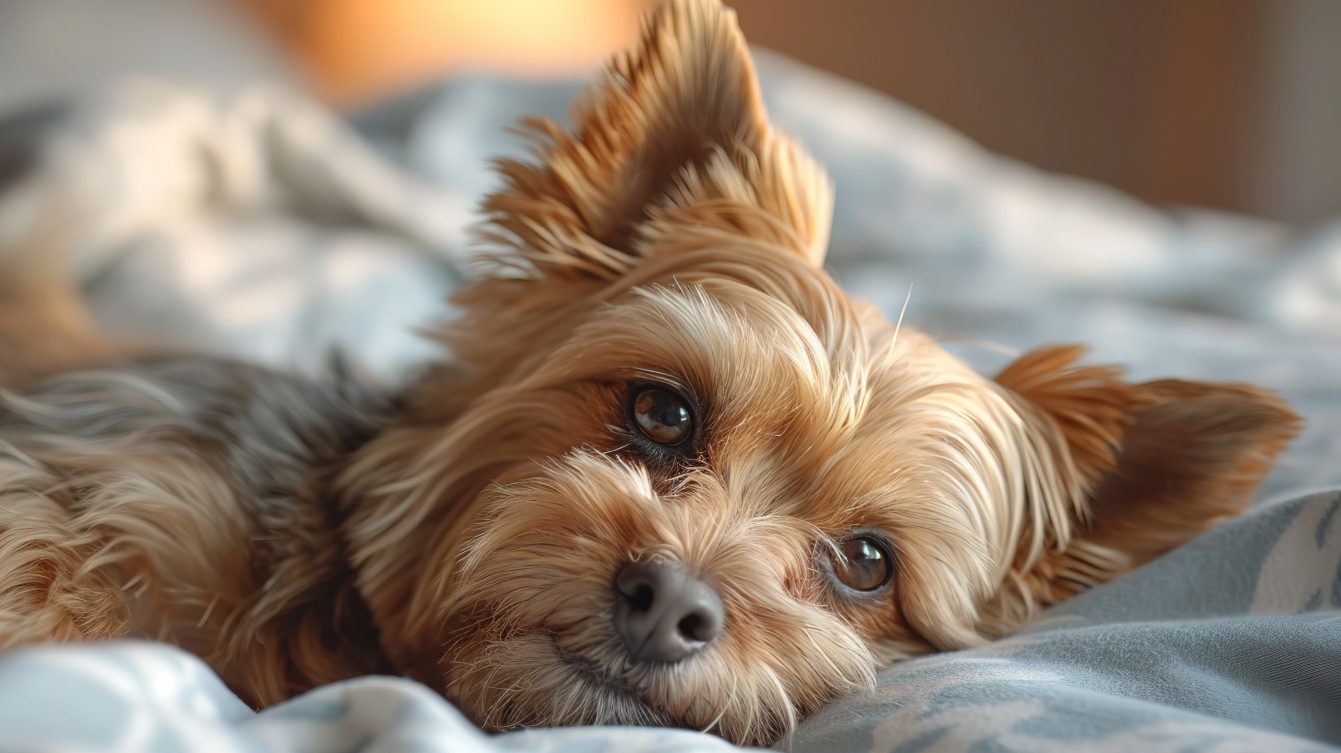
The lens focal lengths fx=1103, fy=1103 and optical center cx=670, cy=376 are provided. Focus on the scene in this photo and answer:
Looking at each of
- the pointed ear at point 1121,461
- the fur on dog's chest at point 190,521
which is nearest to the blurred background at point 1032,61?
the fur on dog's chest at point 190,521

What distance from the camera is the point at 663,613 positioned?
1364mm

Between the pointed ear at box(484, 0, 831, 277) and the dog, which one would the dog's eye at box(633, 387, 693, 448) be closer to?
the dog

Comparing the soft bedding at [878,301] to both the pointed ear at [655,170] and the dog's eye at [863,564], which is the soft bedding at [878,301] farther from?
the pointed ear at [655,170]

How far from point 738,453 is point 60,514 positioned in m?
1.01

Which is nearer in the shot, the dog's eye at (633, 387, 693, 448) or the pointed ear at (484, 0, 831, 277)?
the dog's eye at (633, 387, 693, 448)

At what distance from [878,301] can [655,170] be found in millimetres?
1616

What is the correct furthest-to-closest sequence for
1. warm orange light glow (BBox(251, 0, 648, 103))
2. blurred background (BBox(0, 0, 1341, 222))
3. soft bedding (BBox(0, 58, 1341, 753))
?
blurred background (BBox(0, 0, 1341, 222)) → warm orange light glow (BBox(251, 0, 648, 103)) → soft bedding (BBox(0, 58, 1341, 753))

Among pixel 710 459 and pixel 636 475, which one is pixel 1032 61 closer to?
pixel 710 459

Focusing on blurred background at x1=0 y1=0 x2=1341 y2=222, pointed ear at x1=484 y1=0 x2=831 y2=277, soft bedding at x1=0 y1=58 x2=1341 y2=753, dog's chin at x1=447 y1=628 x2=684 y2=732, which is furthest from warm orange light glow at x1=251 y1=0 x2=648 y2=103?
dog's chin at x1=447 y1=628 x2=684 y2=732

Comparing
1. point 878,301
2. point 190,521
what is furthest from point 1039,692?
point 878,301

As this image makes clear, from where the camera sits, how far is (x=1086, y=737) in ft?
3.68

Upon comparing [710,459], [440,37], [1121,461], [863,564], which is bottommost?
[863,564]

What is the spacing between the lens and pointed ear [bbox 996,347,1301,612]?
71.5 inches

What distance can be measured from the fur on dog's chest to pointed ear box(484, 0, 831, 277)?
1.82ft
